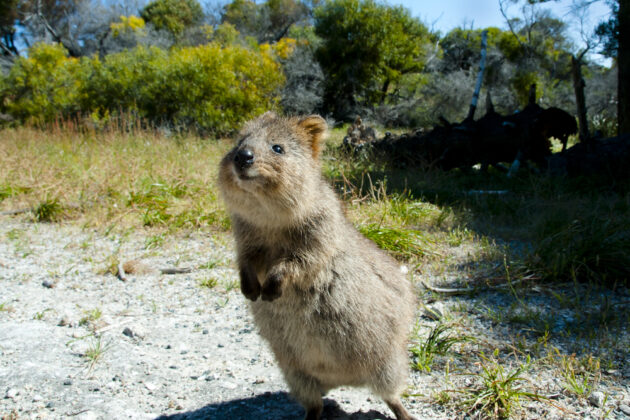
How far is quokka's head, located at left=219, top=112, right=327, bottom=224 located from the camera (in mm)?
2258

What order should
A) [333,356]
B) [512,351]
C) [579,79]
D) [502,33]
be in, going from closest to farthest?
[333,356], [512,351], [579,79], [502,33]

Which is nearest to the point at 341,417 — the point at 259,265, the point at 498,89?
the point at 259,265

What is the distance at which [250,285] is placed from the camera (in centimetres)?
245

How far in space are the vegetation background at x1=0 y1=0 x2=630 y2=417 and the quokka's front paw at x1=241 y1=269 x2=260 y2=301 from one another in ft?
4.10

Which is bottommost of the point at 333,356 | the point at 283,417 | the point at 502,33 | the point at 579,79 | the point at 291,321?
the point at 283,417

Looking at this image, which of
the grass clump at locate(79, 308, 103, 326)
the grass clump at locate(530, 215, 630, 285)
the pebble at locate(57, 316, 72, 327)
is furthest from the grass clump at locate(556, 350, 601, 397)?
the pebble at locate(57, 316, 72, 327)

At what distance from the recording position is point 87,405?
8.45 ft

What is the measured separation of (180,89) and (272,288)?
11.5m

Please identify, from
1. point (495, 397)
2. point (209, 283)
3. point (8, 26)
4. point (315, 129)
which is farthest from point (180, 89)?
point (8, 26)

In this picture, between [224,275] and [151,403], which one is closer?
[151,403]

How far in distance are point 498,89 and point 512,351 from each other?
20135 millimetres

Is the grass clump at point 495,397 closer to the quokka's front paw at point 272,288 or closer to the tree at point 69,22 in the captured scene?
the quokka's front paw at point 272,288

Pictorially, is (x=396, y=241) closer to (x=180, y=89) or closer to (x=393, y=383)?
(x=393, y=383)

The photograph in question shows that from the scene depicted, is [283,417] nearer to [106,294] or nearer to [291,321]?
[291,321]
